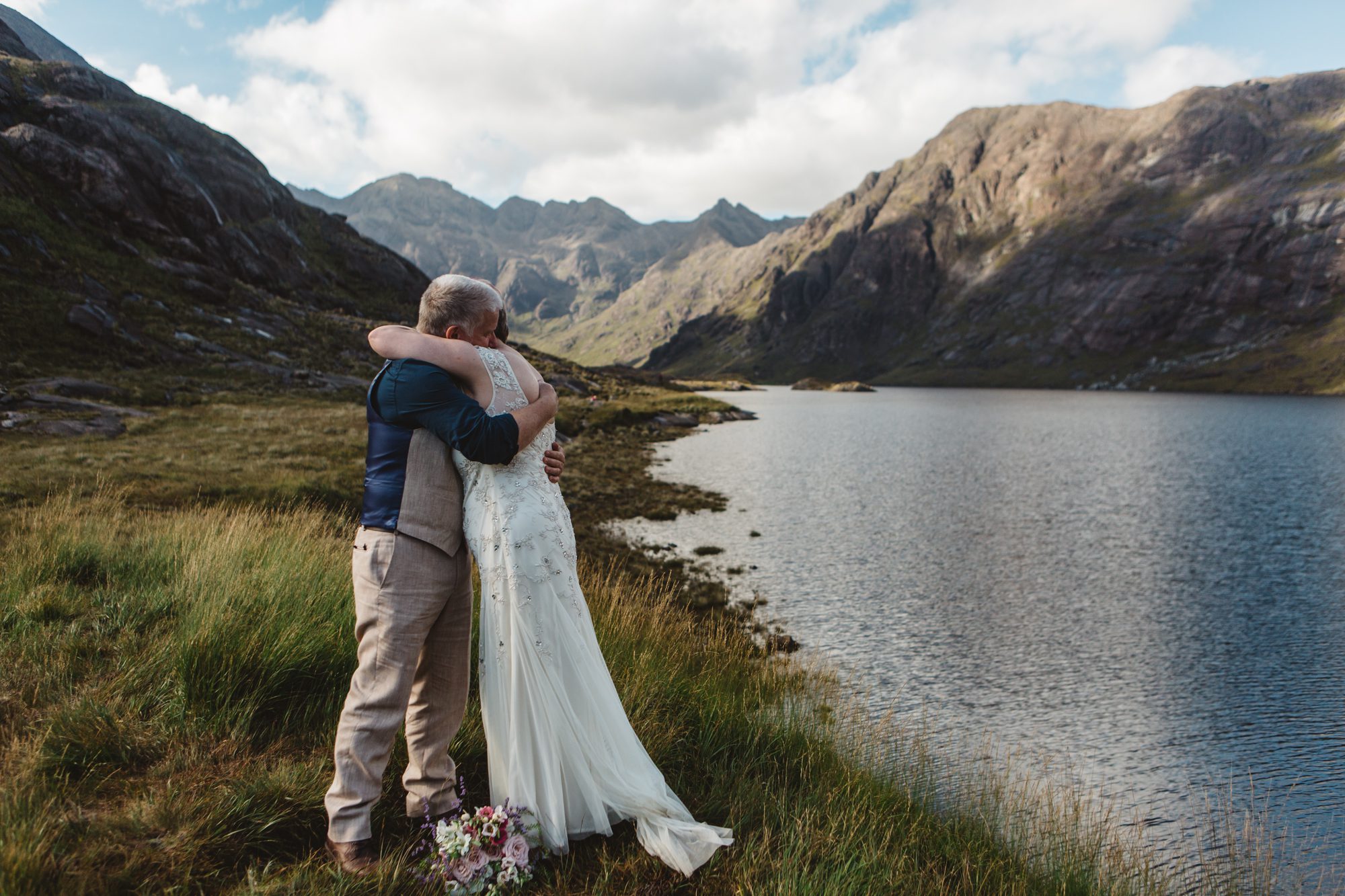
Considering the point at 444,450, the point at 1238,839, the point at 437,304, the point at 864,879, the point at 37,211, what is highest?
the point at 37,211

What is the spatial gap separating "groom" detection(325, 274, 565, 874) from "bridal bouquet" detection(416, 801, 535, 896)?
0.44 m

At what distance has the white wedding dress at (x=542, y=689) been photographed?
13.9ft

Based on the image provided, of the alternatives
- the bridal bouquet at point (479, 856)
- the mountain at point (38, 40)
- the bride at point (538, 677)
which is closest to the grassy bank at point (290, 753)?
the bridal bouquet at point (479, 856)

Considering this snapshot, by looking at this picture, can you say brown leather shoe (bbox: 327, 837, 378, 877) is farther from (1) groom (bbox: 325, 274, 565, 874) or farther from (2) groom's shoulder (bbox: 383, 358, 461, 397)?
(2) groom's shoulder (bbox: 383, 358, 461, 397)

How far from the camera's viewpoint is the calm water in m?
10.8

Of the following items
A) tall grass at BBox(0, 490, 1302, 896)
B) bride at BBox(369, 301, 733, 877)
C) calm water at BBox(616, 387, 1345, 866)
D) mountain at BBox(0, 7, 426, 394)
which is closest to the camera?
tall grass at BBox(0, 490, 1302, 896)

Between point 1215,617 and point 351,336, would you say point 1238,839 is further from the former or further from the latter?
point 351,336

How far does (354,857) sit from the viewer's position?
3.95 meters

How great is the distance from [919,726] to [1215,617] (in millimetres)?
11082

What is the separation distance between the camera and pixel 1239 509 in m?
28.9

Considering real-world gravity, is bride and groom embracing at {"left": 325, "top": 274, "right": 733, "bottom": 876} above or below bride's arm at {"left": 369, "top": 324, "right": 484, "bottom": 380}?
below

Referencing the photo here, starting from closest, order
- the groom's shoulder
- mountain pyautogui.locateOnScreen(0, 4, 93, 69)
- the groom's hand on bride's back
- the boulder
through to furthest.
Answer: the groom's shoulder, the groom's hand on bride's back, the boulder, mountain pyautogui.locateOnScreen(0, 4, 93, 69)

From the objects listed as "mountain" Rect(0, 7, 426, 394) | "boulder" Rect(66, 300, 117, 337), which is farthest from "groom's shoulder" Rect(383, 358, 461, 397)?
"boulder" Rect(66, 300, 117, 337)

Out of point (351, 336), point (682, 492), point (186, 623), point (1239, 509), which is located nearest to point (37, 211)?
point (351, 336)
